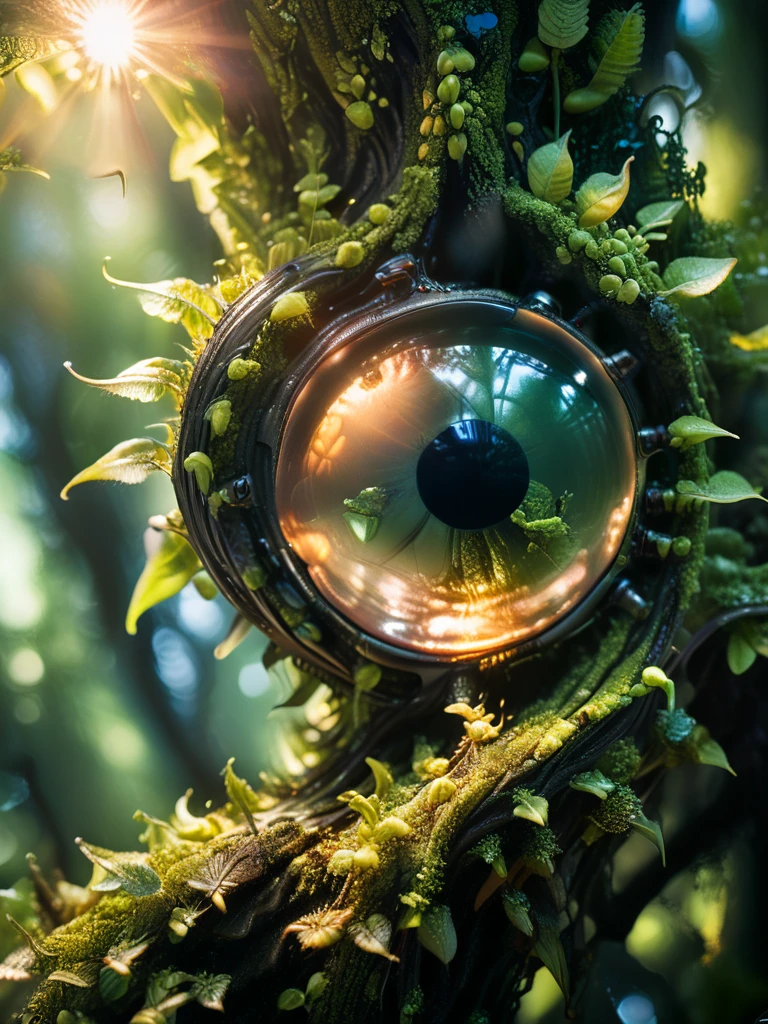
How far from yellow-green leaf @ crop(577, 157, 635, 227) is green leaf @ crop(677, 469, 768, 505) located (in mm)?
217

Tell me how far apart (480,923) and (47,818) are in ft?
1.86

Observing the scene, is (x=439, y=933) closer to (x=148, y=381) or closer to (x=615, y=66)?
(x=148, y=381)

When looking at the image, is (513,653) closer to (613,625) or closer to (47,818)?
(613,625)

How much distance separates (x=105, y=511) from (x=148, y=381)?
39 cm

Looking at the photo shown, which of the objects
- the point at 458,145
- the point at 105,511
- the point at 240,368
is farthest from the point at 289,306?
the point at 105,511

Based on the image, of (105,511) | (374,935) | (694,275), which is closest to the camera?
(374,935)

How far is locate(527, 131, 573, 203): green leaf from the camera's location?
1.73 ft

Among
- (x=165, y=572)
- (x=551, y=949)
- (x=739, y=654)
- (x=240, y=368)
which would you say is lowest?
(x=551, y=949)

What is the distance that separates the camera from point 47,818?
2.73ft

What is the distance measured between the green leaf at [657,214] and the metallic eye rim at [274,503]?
0.44 ft

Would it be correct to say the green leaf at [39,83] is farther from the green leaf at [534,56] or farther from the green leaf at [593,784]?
the green leaf at [593,784]

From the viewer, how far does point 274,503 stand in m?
0.54

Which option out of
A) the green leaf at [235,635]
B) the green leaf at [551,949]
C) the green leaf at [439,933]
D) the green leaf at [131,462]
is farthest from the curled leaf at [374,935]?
the green leaf at [131,462]

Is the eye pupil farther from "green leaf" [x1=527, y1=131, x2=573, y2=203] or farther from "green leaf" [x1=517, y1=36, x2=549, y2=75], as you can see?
"green leaf" [x1=517, y1=36, x2=549, y2=75]
